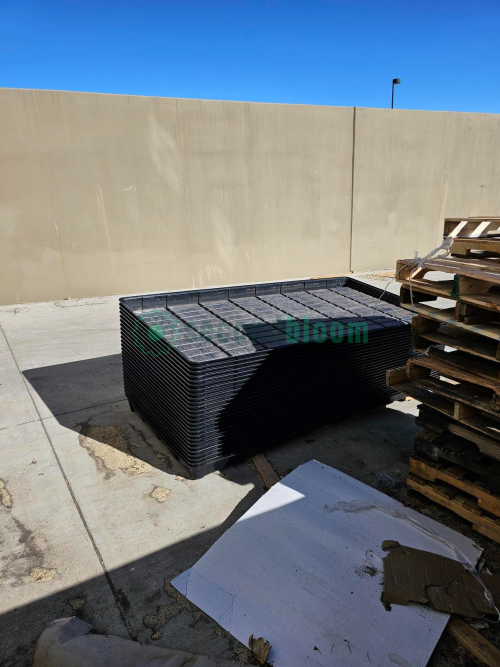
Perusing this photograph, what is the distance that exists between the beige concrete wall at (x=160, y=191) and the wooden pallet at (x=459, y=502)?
9.68m

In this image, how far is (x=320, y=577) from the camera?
3.21m

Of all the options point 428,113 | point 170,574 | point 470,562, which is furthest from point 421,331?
point 428,113

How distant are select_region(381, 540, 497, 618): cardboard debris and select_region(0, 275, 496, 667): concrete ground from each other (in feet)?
0.97

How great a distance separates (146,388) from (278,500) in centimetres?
211

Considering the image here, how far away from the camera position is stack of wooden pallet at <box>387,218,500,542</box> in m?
3.47

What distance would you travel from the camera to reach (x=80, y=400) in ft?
20.5

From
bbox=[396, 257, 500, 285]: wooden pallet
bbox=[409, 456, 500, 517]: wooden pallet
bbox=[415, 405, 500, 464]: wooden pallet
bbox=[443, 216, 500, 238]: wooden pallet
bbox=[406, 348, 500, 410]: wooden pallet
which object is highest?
bbox=[443, 216, 500, 238]: wooden pallet

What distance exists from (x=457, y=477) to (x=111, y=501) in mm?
2988

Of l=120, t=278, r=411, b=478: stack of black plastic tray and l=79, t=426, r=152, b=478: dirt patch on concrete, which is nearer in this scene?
l=120, t=278, r=411, b=478: stack of black plastic tray

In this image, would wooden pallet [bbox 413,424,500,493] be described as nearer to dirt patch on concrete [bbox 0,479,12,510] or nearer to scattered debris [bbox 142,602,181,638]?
scattered debris [bbox 142,602,181,638]

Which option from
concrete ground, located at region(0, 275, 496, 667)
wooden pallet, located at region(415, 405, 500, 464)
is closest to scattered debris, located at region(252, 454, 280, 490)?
concrete ground, located at region(0, 275, 496, 667)

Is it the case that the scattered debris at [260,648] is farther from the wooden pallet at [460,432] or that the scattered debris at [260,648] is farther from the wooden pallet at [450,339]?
the wooden pallet at [450,339]

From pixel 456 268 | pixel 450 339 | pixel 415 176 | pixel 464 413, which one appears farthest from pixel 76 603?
pixel 415 176

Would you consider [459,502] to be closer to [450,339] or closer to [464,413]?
[464,413]
